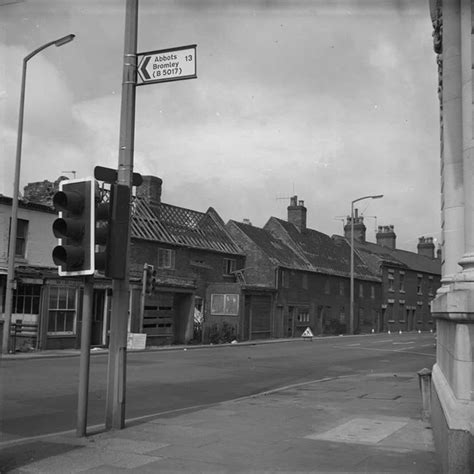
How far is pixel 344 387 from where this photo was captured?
46.5ft

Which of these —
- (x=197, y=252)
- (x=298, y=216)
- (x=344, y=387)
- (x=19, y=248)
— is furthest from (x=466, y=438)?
(x=298, y=216)

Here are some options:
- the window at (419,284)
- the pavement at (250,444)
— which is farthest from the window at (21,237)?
the window at (419,284)

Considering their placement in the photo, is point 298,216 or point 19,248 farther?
point 298,216

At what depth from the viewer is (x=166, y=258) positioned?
34.1 meters

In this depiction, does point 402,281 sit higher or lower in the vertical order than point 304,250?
lower

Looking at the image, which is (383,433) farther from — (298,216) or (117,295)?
(298,216)

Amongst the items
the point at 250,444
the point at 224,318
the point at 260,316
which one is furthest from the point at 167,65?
the point at 260,316

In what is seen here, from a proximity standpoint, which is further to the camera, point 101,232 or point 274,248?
point 274,248

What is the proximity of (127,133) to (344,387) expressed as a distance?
8416mm

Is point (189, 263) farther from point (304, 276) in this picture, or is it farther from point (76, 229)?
point (76, 229)

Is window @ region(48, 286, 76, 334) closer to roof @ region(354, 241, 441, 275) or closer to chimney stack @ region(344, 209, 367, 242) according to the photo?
roof @ region(354, 241, 441, 275)

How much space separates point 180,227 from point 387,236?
1404 inches

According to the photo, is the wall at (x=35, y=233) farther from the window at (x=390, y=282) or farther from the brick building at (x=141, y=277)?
the window at (x=390, y=282)

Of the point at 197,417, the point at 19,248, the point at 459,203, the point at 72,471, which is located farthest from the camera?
the point at 19,248
